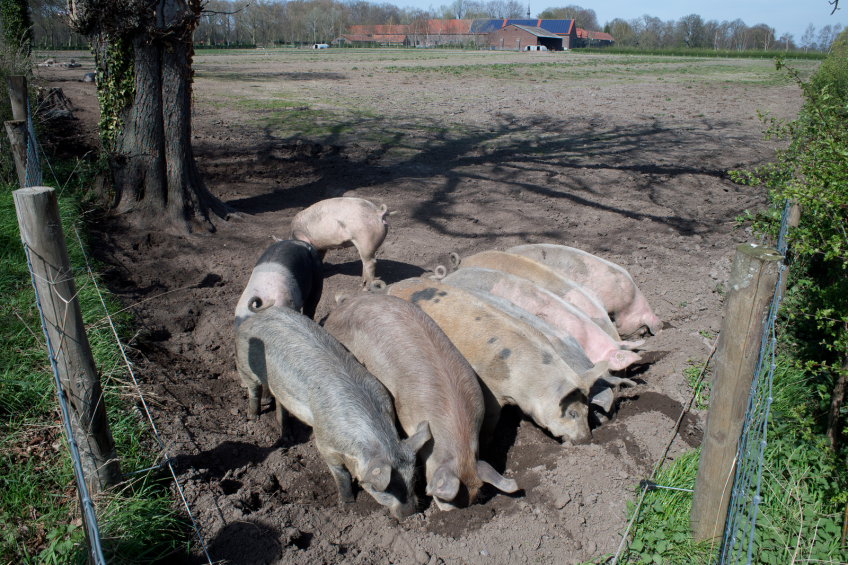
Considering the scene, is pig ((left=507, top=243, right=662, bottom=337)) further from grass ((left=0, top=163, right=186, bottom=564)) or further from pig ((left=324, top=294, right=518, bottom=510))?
grass ((left=0, top=163, right=186, bottom=564))

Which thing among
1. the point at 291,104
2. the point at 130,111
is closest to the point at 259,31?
the point at 291,104

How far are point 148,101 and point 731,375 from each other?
6.87 meters

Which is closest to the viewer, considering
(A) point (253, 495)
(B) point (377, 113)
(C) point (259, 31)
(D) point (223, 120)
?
(A) point (253, 495)

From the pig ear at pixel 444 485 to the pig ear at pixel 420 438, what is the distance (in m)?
0.18

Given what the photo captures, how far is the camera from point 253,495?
3373 millimetres

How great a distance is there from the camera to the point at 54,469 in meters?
3.12

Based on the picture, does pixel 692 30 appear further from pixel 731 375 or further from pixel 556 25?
pixel 731 375

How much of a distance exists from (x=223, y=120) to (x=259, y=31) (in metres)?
87.3

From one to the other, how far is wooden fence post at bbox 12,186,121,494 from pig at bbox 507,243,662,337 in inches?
174

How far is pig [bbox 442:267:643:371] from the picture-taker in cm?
474

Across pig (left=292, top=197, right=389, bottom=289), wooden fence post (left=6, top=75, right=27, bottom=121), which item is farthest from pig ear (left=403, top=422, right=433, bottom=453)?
wooden fence post (left=6, top=75, right=27, bottom=121)

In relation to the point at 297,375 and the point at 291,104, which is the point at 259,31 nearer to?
the point at 291,104

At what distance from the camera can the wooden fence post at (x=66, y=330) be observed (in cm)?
235

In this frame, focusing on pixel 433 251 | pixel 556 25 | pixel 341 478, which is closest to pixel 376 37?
pixel 556 25
